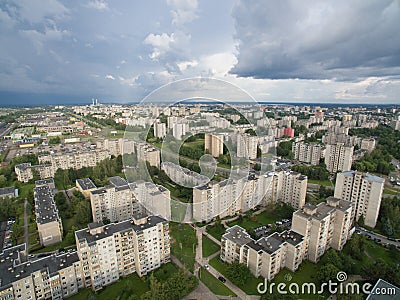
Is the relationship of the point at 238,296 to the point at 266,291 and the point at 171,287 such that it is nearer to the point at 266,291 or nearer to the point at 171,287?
the point at 266,291

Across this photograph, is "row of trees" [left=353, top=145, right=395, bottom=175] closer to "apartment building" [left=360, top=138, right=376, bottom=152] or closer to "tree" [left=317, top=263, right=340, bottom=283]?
"apartment building" [left=360, top=138, right=376, bottom=152]

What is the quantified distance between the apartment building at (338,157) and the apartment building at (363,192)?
4337 millimetres

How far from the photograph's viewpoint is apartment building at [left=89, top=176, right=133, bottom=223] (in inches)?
244

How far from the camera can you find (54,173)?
32.7 feet

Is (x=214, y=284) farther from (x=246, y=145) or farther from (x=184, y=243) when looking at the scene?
(x=246, y=145)

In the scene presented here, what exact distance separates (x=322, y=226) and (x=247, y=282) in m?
1.91

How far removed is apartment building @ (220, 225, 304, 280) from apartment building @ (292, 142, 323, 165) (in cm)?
821

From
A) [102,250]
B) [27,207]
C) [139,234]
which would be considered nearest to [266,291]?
[139,234]

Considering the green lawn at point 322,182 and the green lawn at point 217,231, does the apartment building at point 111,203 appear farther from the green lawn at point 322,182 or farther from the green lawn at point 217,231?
the green lawn at point 322,182

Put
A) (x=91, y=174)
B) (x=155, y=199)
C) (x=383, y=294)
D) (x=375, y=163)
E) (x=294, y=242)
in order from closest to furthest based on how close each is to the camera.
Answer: (x=383, y=294) → (x=294, y=242) → (x=155, y=199) → (x=91, y=174) → (x=375, y=163)

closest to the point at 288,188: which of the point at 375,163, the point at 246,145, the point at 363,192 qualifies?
the point at 363,192

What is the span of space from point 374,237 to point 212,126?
19.8 ft

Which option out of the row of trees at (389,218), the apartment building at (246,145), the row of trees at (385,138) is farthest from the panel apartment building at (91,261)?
the row of trees at (385,138)

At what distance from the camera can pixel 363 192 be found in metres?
6.22
